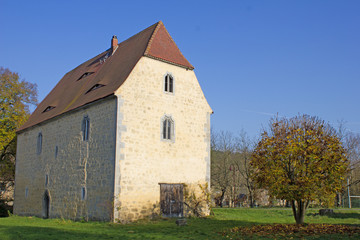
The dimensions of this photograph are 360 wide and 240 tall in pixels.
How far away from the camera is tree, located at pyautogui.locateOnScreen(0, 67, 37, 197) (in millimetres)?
31562

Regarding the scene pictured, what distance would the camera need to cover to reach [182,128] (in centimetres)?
2067

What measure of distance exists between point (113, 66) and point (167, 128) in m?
5.25

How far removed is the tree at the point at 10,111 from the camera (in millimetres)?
31562

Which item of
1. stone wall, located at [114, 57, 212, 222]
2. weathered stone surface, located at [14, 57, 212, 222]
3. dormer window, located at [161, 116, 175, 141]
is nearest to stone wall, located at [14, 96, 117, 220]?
weathered stone surface, located at [14, 57, 212, 222]

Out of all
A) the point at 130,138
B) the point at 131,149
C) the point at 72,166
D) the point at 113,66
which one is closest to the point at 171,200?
the point at 131,149

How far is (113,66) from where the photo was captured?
72.6 feet

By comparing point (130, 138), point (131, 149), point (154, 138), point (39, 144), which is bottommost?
point (131, 149)

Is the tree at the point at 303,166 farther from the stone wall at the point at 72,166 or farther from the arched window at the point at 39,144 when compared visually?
the arched window at the point at 39,144

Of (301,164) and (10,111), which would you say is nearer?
(301,164)

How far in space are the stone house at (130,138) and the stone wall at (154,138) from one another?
0.05 meters

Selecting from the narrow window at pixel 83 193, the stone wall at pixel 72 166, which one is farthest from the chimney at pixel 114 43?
the narrow window at pixel 83 193

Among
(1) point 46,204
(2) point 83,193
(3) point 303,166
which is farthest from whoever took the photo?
(1) point 46,204

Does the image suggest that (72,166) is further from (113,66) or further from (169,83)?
(169,83)

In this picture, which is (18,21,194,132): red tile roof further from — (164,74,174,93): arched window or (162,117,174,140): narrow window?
(162,117,174,140): narrow window
